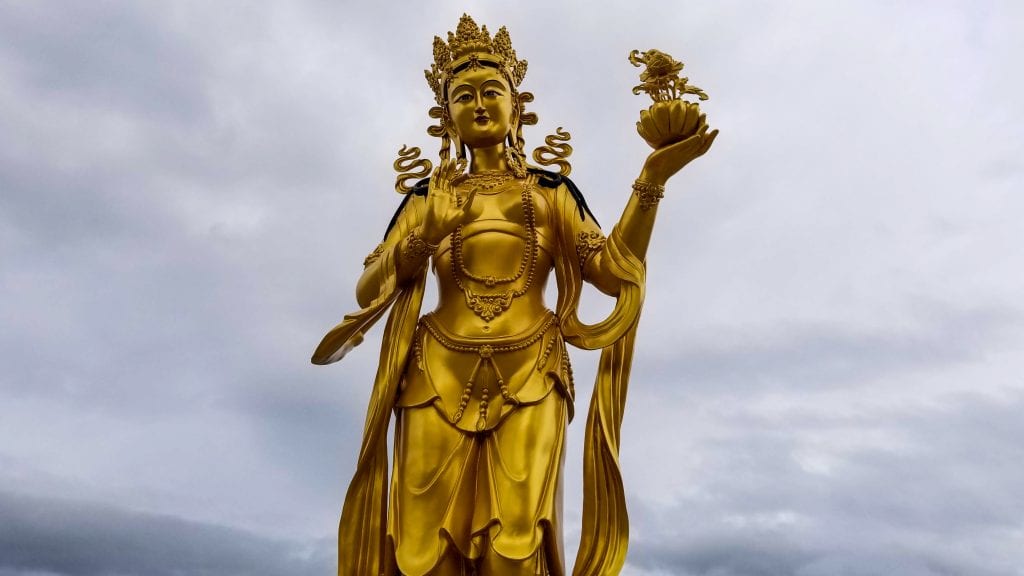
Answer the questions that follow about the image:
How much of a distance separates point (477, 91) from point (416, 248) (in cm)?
132

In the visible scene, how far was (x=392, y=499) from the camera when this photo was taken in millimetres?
7844

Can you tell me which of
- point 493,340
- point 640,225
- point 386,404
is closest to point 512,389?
point 493,340

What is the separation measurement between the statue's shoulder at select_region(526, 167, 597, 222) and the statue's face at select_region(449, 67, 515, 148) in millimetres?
424

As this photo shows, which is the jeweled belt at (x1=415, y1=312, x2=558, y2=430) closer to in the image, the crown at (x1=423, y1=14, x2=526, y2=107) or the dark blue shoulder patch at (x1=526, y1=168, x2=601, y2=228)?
the dark blue shoulder patch at (x1=526, y1=168, x2=601, y2=228)

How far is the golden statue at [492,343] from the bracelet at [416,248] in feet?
0.03

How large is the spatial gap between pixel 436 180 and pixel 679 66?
5.92 ft

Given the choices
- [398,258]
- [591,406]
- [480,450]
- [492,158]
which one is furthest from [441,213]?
[591,406]

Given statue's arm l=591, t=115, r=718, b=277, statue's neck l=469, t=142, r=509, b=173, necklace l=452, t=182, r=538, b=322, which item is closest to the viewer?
statue's arm l=591, t=115, r=718, b=277

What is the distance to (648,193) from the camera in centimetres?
786

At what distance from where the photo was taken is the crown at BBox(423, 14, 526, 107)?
28.4 feet

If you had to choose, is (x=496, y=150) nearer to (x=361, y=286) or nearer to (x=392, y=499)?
(x=361, y=286)

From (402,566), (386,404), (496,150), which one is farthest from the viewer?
(496,150)

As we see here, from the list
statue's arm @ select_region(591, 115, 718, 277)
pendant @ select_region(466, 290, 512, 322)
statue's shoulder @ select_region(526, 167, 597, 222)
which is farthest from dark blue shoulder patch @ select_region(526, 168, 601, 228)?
pendant @ select_region(466, 290, 512, 322)

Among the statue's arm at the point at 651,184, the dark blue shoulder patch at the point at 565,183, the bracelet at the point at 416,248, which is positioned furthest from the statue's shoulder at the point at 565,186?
the bracelet at the point at 416,248
